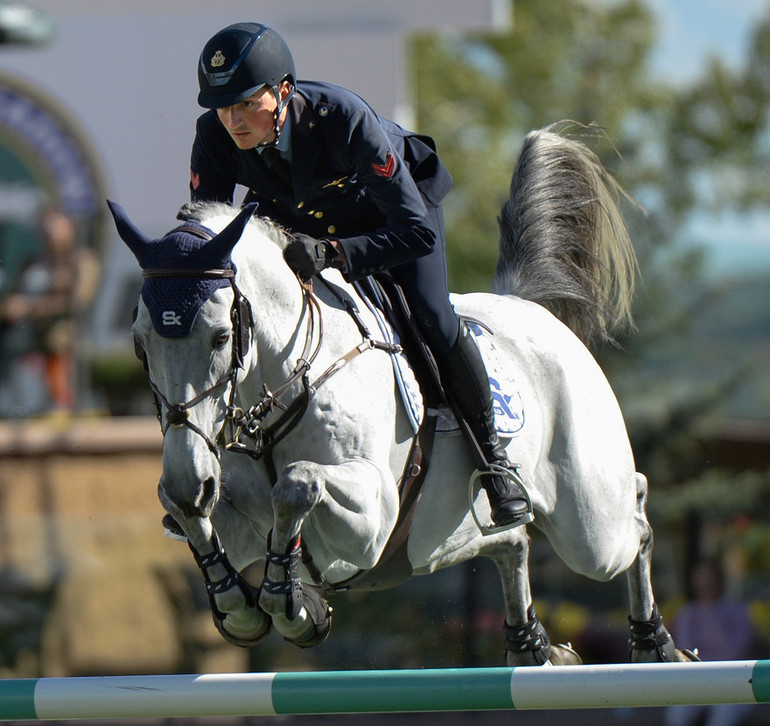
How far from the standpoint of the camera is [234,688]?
128 inches

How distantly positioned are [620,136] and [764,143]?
9.08 ft

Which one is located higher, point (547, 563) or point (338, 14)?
point (338, 14)

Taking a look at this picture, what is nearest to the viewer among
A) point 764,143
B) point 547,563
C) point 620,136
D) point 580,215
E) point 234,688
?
point 234,688

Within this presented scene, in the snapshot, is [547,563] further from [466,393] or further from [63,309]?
[466,393]

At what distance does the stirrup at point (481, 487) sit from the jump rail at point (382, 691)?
0.82 metres

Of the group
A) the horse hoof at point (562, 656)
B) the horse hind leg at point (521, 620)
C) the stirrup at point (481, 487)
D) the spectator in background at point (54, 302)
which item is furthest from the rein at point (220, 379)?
the spectator in background at point (54, 302)

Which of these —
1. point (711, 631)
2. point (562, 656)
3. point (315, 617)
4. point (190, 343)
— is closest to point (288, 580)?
point (315, 617)

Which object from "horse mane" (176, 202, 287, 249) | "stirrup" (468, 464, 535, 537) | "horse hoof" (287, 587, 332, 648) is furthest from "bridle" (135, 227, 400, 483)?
"stirrup" (468, 464, 535, 537)

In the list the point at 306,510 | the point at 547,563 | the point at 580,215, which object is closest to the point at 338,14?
the point at 547,563

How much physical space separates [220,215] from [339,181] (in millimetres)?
389

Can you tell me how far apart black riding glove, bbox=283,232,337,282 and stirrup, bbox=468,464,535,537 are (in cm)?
88

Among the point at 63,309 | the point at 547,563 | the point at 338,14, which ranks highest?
the point at 338,14

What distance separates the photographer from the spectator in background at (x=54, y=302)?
9.94 metres

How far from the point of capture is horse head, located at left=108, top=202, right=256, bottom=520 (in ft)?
10.6
